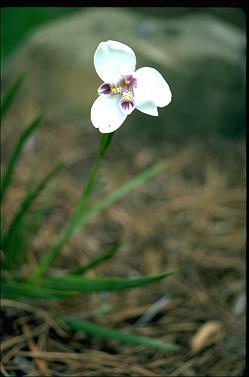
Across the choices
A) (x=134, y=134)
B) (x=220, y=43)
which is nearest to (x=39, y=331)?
(x=134, y=134)

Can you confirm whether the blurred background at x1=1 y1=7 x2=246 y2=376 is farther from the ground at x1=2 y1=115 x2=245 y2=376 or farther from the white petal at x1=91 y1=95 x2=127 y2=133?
the white petal at x1=91 y1=95 x2=127 y2=133

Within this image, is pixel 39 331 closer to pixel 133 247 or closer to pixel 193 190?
pixel 133 247

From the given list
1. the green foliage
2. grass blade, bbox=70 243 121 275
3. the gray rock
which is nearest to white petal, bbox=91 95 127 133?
the green foliage

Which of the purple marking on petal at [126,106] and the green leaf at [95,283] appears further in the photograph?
the green leaf at [95,283]

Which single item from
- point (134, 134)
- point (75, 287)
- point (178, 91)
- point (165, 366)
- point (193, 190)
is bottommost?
point (165, 366)

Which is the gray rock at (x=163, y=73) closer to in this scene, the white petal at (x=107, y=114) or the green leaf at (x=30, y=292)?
the green leaf at (x=30, y=292)

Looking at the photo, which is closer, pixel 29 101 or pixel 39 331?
pixel 39 331

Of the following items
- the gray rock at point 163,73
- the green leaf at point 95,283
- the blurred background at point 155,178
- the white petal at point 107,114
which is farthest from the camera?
the gray rock at point 163,73

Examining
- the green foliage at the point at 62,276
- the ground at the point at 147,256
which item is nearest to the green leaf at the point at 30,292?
the green foliage at the point at 62,276
